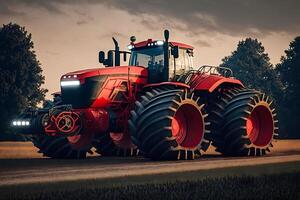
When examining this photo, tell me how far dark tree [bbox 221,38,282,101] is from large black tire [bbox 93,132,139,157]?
43906 millimetres

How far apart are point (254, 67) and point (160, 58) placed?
174 feet

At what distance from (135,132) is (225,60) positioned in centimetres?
6051

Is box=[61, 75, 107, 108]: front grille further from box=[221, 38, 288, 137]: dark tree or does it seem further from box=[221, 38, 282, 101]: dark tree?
box=[221, 38, 282, 101]: dark tree

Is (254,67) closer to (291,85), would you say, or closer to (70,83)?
(291,85)

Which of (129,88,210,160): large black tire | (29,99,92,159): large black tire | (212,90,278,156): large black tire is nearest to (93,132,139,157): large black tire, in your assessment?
(29,99,92,159): large black tire

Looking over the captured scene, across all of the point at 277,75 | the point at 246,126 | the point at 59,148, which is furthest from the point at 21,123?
the point at 277,75

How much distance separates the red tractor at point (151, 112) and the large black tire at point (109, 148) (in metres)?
0.03

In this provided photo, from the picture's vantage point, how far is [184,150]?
12.0 metres

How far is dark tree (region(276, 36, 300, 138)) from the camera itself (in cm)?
5131

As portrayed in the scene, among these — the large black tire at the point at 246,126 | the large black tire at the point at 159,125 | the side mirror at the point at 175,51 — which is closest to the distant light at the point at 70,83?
the large black tire at the point at 159,125

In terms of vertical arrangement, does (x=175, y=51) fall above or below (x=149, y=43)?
below

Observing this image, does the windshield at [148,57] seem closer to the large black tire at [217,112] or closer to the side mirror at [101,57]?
the side mirror at [101,57]

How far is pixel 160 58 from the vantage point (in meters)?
14.2

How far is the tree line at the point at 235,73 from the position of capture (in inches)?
1678
